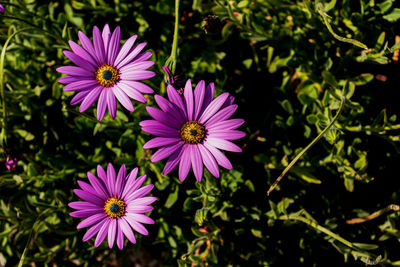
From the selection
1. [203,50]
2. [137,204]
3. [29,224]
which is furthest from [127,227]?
[203,50]

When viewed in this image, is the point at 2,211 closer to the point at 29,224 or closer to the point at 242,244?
the point at 29,224

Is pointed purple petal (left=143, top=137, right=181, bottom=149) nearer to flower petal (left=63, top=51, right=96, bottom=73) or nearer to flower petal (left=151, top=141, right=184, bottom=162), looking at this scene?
flower petal (left=151, top=141, right=184, bottom=162)

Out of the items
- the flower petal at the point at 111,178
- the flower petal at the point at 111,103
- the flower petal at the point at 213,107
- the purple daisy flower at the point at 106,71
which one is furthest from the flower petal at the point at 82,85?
the flower petal at the point at 213,107

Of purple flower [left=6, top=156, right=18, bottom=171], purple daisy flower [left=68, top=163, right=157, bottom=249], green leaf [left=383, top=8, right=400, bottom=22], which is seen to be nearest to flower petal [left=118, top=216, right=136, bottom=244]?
purple daisy flower [left=68, top=163, right=157, bottom=249]

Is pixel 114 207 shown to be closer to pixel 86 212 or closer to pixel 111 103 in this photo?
pixel 86 212

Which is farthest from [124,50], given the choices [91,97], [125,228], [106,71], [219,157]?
[125,228]

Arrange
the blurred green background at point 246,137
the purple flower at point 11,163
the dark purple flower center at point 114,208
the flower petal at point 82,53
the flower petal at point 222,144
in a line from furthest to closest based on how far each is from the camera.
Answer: the blurred green background at point 246,137
the purple flower at point 11,163
the dark purple flower center at point 114,208
the flower petal at point 82,53
the flower petal at point 222,144

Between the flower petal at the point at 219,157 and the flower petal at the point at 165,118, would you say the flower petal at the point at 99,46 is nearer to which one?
the flower petal at the point at 165,118
